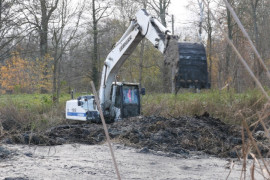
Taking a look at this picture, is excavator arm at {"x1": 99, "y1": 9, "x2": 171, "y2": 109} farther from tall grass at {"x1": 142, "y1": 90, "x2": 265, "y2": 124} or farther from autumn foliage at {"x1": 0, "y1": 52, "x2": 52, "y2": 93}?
autumn foliage at {"x1": 0, "y1": 52, "x2": 52, "y2": 93}

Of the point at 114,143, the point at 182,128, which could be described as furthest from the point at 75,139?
the point at 182,128

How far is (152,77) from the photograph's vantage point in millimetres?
34938

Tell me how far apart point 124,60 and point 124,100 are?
1443mm

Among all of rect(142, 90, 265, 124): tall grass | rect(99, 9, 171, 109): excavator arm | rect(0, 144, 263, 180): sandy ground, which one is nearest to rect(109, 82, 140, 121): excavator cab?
rect(99, 9, 171, 109): excavator arm

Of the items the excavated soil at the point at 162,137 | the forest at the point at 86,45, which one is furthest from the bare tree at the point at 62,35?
the excavated soil at the point at 162,137

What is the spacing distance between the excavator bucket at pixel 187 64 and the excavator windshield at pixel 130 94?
544cm

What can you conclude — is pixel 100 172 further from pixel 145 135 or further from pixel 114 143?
pixel 145 135

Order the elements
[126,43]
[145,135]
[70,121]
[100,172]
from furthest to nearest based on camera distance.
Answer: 1. [70,121]
2. [126,43]
3. [145,135]
4. [100,172]

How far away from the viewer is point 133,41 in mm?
12039

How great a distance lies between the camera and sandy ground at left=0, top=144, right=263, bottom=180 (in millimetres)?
5367

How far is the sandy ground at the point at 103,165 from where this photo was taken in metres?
5.37

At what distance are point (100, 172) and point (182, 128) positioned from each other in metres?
5.19

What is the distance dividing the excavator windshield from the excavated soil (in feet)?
6.13

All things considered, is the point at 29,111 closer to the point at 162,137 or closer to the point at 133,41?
the point at 133,41
